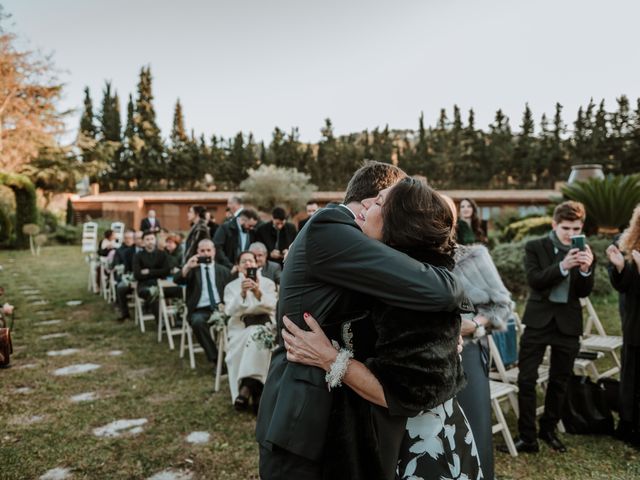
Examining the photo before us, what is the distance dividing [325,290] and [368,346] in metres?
0.25

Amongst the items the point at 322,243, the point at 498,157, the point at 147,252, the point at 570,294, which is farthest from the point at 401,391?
the point at 498,157

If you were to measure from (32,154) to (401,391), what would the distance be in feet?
112

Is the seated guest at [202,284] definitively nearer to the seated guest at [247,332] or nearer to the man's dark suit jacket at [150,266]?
the seated guest at [247,332]

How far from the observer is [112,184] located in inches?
2066

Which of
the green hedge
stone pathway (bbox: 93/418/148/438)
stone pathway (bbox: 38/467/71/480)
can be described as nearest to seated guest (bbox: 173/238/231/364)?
stone pathway (bbox: 93/418/148/438)

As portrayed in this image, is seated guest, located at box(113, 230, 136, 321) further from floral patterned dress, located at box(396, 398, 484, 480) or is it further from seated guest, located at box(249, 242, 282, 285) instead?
floral patterned dress, located at box(396, 398, 484, 480)

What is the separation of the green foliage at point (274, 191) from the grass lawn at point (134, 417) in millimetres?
37535

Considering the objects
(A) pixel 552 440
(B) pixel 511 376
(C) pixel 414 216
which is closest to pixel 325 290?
(C) pixel 414 216

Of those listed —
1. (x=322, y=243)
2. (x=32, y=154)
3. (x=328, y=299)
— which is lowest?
(x=328, y=299)

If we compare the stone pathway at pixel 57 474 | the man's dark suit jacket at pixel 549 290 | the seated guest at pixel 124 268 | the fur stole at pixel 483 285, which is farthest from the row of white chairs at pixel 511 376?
the seated guest at pixel 124 268

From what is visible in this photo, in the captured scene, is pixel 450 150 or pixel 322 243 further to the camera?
pixel 450 150

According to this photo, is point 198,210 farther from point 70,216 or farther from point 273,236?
point 70,216

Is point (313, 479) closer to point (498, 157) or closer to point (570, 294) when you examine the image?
point (570, 294)

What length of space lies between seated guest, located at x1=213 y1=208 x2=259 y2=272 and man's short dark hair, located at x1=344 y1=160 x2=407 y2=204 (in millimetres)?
6153
